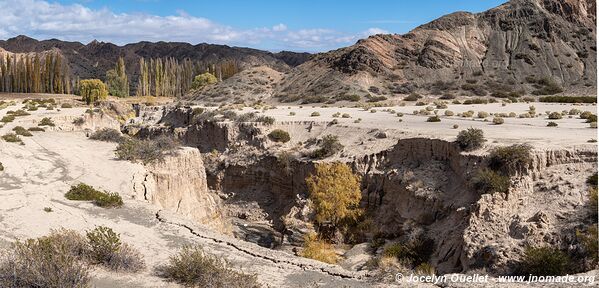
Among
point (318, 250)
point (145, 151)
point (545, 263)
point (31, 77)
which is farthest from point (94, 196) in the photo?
point (31, 77)

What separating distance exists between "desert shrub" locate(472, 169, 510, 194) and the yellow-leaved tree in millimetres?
6422

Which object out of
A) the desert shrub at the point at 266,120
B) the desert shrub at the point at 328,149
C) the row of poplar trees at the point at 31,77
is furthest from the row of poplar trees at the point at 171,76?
the desert shrub at the point at 328,149

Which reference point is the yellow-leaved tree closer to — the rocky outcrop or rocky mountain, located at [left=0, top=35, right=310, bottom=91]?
the rocky outcrop

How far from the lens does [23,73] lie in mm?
90250

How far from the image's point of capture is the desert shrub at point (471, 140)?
70.9 feet

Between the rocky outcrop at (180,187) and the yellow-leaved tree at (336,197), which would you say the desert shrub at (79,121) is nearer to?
the rocky outcrop at (180,187)

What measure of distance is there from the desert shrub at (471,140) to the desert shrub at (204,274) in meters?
14.5

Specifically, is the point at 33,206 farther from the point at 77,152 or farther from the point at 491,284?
the point at 491,284

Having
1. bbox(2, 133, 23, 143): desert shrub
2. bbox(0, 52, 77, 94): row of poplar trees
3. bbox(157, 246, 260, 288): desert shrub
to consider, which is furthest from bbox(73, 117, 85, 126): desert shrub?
bbox(0, 52, 77, 94): row of poplar trees

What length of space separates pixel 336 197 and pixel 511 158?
8.16 meters

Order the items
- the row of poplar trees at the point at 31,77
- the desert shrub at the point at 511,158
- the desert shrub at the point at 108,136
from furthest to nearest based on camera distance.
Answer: the row of poplar trees at the point at 31,77, the desert shrub at the point at 108,136, the desert shrub at the point at 511,158

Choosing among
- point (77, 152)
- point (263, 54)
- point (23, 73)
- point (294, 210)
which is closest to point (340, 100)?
point (294, 210)

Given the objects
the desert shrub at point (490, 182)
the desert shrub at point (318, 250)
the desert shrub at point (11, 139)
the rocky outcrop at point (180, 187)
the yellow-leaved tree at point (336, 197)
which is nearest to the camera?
the desert shrub at point (490, 182)

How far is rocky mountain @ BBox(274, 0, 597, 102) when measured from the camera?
62094 millimetres
